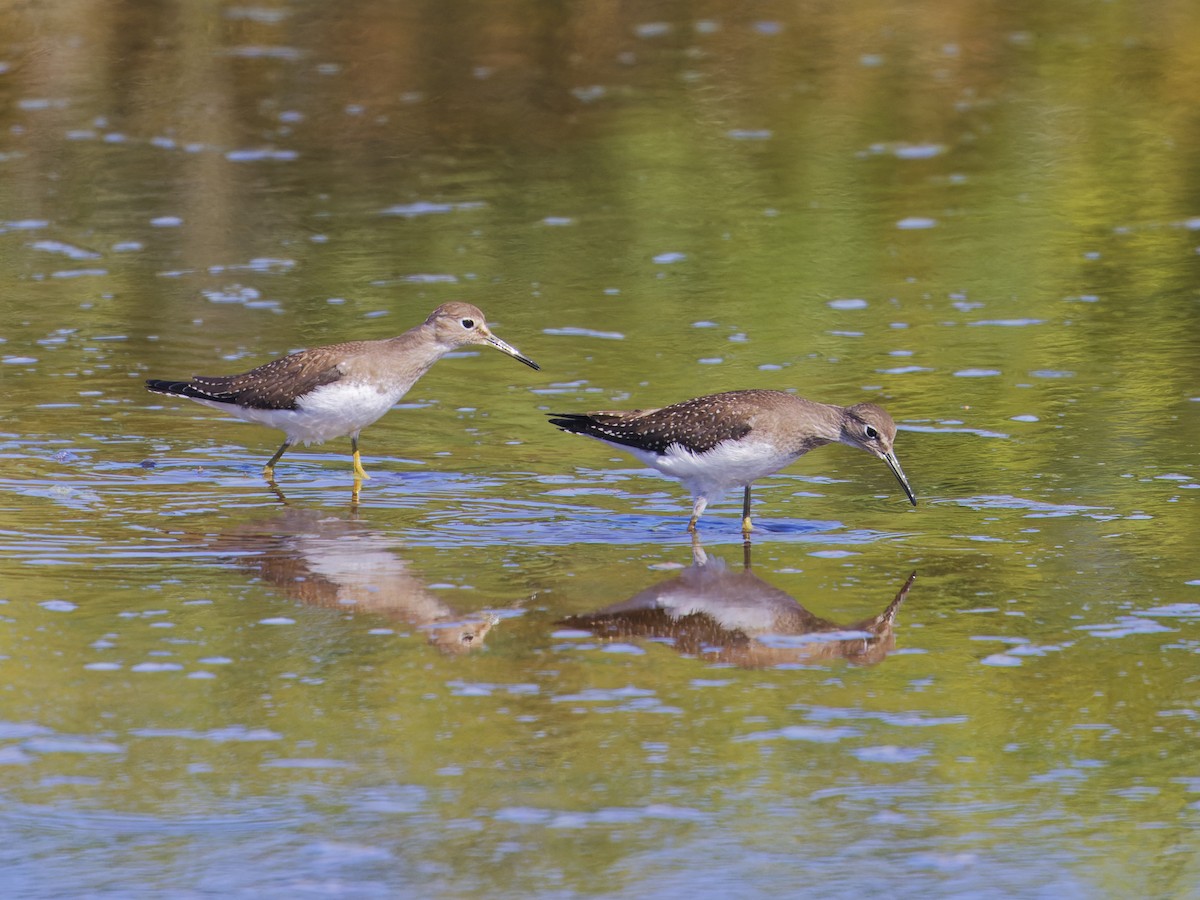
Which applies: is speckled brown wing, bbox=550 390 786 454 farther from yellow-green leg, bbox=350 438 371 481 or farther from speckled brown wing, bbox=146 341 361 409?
speckled brown wing, bbox=146 341 361 409

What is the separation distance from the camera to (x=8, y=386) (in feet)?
46.9

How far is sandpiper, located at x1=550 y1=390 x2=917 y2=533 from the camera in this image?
1116 centimetres

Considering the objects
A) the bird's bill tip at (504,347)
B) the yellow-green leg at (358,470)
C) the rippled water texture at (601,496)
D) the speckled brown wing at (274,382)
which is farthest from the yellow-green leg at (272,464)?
the bird's bill tip at (504,347)

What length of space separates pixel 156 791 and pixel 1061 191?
46.3 feet

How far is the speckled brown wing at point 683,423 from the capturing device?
1123 centimetres

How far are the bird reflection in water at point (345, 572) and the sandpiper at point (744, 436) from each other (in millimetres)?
1776

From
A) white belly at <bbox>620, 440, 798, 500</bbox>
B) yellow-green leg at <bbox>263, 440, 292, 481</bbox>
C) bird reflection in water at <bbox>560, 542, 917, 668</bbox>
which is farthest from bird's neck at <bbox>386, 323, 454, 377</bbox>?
bird reflection in water at <bbox>560, 542, 917, 668</bbox>

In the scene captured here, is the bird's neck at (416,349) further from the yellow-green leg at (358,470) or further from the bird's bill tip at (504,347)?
the yellow-green leg at (358,470)

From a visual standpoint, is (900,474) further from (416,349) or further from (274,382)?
(274,382)

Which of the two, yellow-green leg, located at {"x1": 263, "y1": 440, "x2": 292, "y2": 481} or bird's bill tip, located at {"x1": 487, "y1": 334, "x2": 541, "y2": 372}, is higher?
bird's bill tip, located at {"x1": 487, "y1": 334, "x2": 541, "y2": 372}

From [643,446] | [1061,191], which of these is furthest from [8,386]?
[1061,191]

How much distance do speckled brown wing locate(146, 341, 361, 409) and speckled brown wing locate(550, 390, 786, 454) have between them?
1664 mm

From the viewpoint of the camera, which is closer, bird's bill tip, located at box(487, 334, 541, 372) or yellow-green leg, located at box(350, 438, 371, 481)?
yellow-green leg, located at box(350, 438, 371, 481)

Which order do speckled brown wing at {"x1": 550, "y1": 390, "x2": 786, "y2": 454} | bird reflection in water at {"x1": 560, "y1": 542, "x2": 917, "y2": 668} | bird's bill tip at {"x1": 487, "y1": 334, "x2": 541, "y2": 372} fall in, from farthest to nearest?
1. bird's bill tip at {"x1": 487, "y1": 334, "x2": 541, "y2": 372}
2. speckled brown wing at {"x1": 550, "y1": 390, "x2": 786, "y2": 454}
3. bird reflection in water at {"x1": 560, "y1": 542, "x2": 917, "y2": 668}
